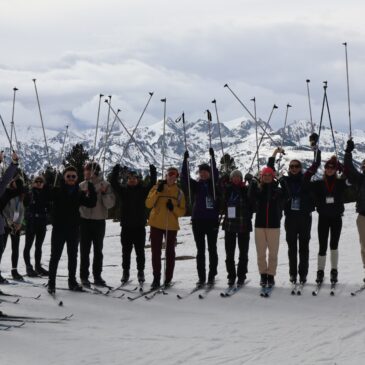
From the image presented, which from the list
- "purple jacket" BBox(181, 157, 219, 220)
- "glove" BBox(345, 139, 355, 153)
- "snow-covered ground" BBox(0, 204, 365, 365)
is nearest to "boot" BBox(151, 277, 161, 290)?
"snow-covered ground" BBox(0, 204, 365, 365)

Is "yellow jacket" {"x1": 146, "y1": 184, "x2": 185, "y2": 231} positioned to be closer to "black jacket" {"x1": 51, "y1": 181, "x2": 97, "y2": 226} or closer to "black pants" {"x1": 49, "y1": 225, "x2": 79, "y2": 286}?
"black jacket" {"x1": 51, "y1": 181, "x2": 97, "y2": 226}

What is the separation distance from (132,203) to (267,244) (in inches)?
105

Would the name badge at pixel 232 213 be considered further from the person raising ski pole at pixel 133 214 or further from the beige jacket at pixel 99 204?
the beige jacket at pixel 99 204

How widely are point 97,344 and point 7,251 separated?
16.5 m

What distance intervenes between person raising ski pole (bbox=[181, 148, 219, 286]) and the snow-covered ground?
21.8 inches

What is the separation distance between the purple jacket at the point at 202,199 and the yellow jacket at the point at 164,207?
0.82ft

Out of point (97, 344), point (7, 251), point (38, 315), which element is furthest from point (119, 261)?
point (97, 344)

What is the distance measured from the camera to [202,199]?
10.7 meters

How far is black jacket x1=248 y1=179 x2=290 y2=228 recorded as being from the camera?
10.3 m

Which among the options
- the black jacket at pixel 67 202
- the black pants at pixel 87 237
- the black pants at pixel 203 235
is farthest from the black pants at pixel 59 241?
the black pants at pixel 203 235

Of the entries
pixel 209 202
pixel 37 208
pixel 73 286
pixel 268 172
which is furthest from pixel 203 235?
pixel 37 208

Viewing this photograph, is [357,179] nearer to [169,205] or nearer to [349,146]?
[349,146]

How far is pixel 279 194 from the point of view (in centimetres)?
1032

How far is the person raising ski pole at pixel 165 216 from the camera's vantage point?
10586 millimetres
